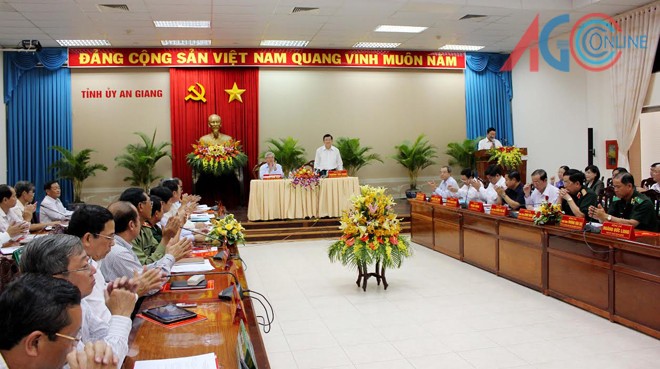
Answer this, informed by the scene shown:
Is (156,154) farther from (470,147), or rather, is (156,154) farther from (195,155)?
(470,147)

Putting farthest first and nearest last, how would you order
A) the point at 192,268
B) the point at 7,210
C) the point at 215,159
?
the point at 215,159 < the point at 7,210 < the point at 192,268

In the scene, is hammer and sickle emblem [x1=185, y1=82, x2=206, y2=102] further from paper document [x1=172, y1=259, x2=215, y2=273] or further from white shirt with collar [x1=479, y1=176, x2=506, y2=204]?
paper document [x1=172, y1=259, x2=215, y2=273]

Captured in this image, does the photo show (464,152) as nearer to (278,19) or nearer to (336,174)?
(336,174)

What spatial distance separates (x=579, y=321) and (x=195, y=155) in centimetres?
723

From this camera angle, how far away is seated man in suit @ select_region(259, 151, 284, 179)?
925 centimetres

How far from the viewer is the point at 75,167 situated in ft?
31.8

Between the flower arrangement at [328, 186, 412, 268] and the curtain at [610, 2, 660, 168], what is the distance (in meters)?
5.13

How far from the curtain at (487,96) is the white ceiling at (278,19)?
1354 mm

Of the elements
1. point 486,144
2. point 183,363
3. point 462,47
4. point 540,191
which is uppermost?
point 462,47

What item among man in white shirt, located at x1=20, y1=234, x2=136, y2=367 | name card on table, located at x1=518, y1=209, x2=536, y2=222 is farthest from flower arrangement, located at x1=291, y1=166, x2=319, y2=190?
man in white shirt, located at x1=20, y1=234, x2=136, y2=367

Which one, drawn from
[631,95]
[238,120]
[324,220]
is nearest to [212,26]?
[238,120]

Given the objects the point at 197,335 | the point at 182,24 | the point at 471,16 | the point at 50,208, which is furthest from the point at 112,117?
the point at 197,335

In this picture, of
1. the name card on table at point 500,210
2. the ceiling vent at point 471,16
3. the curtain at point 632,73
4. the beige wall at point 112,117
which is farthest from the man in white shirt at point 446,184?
the beige wall at point 112,117

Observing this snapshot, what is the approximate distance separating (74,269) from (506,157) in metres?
8.40
